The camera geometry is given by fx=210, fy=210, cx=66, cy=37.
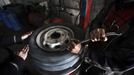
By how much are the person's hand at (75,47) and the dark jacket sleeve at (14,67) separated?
0.43 m

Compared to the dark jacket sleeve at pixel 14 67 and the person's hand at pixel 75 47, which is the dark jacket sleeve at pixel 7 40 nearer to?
the dark jacket sleeve at pixel 14 67

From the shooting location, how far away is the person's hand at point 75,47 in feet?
3.69

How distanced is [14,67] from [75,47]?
48 centimetres

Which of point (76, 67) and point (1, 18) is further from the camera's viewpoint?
point (1, 18)

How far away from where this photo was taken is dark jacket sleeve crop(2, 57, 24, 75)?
132 centimetres

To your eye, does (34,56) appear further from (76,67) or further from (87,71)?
(87,71)

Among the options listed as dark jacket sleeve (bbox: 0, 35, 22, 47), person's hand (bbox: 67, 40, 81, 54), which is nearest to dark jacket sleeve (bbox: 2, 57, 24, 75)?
dark jacket sleeve (bbox: 0, 35, 22, 47)

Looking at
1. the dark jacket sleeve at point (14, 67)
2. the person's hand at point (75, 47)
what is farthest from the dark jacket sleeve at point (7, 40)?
the person's hand at point (75, 47)

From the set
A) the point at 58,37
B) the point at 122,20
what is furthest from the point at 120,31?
the point at 58,37

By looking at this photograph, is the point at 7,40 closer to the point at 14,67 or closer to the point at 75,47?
the point at 14,67

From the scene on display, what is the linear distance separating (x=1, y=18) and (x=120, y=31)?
189cm

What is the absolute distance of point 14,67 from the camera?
1368 millimetres

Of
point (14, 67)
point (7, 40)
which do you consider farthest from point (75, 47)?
point (7, 40)

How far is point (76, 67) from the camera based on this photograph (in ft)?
3.86
